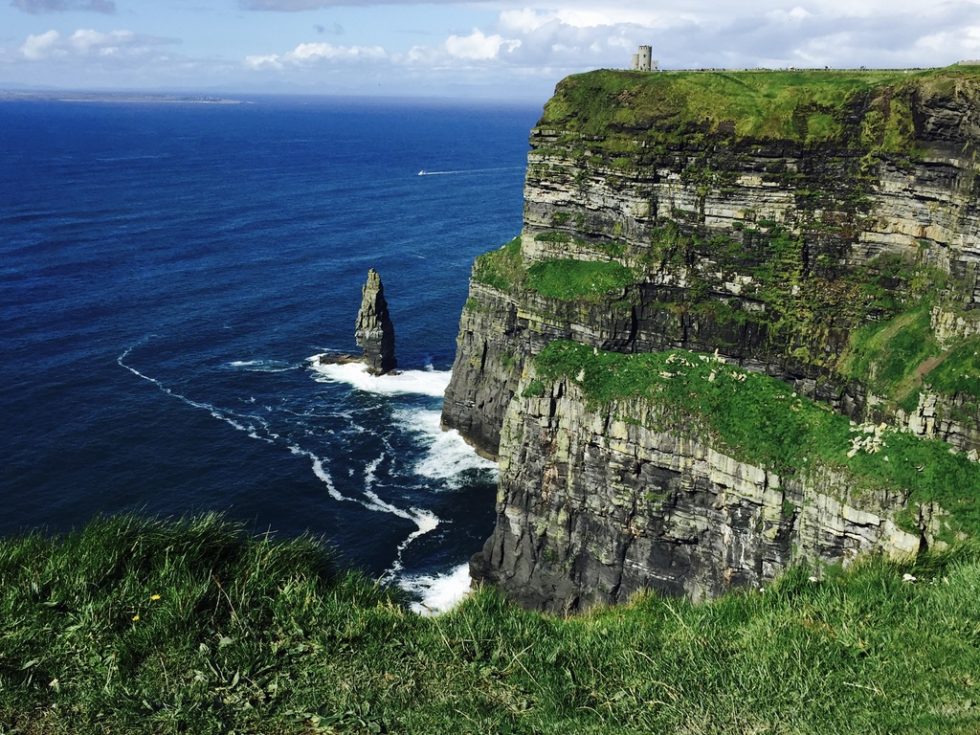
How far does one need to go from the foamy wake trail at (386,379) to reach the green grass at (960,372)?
51.7 meters

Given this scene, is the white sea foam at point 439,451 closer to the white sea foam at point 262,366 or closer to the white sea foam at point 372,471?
the white sea foam at point 372,471

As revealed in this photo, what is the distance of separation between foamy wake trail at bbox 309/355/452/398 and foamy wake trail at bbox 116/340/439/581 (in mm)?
13160

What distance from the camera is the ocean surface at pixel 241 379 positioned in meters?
67.7

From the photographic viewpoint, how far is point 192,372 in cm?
9381

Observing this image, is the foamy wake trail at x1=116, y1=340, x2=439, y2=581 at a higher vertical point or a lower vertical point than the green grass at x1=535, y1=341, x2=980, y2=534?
lower

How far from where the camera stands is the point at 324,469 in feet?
247

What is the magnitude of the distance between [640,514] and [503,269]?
107ft

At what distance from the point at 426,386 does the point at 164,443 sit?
28645mm

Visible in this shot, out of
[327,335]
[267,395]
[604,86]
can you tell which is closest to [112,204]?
[327,335]

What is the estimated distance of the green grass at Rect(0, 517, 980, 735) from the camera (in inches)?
645

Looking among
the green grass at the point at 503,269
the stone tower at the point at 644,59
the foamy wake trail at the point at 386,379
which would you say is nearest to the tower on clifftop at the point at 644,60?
the stone tower at the point at 644,59

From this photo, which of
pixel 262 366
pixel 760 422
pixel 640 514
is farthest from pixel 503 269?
pixel 262 366

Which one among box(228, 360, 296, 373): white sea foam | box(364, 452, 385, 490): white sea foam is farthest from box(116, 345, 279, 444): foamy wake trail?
box(364, 452, 385, 490): white sea foam

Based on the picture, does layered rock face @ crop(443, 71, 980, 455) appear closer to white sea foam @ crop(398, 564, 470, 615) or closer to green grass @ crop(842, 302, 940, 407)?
green grass @ crop(842, 302, 940, 407)
